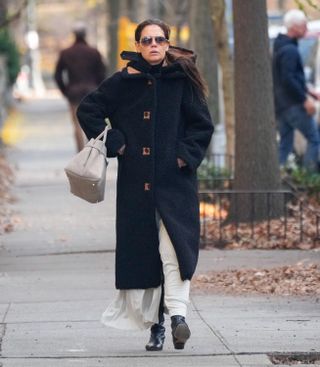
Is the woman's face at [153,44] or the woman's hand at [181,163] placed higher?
the woman's face at [153,44]

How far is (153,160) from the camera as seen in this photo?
23.7ft

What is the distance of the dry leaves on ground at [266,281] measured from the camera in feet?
30.8

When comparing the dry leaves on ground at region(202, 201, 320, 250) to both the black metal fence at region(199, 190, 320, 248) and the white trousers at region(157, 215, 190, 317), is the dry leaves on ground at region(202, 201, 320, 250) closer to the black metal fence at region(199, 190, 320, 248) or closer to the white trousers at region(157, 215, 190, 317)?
the black metal fence at region(199, 190, 320, 248)

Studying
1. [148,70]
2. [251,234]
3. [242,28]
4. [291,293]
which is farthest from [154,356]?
[242,28]

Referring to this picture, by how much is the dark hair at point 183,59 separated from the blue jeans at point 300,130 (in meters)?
8.56

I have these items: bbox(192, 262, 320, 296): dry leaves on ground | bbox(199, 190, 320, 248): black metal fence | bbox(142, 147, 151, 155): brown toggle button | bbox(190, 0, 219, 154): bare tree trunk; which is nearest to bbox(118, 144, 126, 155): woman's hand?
bbox(142, 147, 151, 155): brown toggle button

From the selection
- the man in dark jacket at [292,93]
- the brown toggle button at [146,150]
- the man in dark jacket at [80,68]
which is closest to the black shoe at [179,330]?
the brown toggle button at [146,150]

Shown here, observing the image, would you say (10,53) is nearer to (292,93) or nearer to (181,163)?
(292,93)

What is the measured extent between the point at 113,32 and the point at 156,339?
3365 cm

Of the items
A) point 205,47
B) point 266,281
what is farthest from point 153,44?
point 205,47

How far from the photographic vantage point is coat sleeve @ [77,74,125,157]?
726 centimetres

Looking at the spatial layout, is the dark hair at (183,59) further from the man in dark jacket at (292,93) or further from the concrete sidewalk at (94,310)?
the man in dark jacket at (292,93)

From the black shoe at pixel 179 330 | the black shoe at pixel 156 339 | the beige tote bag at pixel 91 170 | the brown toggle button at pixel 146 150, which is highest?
the brown toggle button at pixel 146 150

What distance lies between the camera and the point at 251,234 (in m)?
11.8
